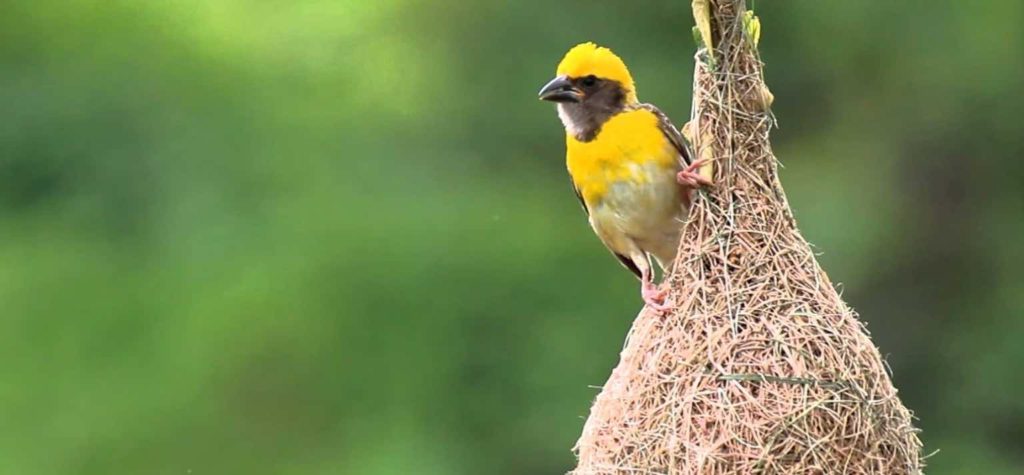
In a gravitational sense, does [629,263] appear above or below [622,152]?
below

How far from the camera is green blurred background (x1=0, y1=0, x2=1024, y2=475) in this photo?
6102 millimetres

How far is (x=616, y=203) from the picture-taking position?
122 inches

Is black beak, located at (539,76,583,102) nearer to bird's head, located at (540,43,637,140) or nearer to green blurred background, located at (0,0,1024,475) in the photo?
bird's head, located at (540,43,637,140)

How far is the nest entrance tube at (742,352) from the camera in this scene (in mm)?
2537

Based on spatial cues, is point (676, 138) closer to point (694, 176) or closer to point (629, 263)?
point (694, 176)

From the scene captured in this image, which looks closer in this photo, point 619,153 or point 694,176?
point 694,176

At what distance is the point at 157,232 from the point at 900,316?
321cm

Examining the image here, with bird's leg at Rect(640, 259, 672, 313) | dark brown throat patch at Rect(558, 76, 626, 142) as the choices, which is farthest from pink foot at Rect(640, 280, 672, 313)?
dark brown throat patch at Rect(558, 76, 626, 142)

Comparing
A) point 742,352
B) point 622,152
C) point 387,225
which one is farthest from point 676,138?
point 387,225

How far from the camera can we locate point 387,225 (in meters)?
6.14

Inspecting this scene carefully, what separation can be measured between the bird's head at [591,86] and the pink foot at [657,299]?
0.41 metres

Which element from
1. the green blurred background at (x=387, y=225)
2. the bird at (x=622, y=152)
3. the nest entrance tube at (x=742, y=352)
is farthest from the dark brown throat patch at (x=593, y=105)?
the green blurred background at (x=387, y=225)

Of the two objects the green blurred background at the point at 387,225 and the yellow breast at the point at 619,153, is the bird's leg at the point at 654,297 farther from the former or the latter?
the green blurred background at the point at 387,225

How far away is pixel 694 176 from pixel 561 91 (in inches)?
16.3
